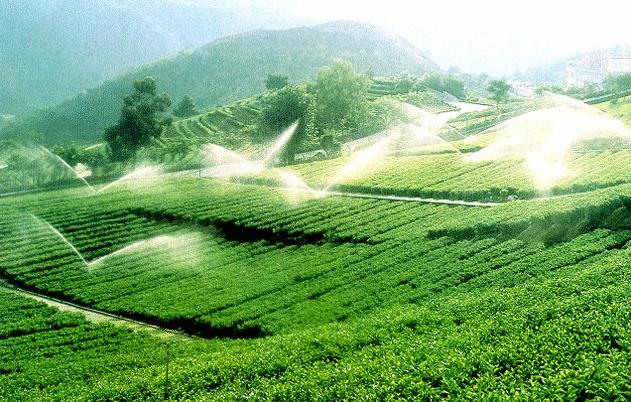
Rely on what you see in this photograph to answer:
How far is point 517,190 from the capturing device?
42.2 metres

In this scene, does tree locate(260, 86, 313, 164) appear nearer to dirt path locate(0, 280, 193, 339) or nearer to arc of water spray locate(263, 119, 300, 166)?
arc of water spray locate(263, 119, 300, 166)

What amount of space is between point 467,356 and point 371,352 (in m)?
3.51

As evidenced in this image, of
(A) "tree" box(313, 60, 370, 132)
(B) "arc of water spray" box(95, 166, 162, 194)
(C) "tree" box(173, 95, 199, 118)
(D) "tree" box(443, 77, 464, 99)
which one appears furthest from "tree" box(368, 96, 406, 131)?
(C) "tree" box(173, 95, 199, 118)

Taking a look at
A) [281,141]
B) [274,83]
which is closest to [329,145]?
[281,141]

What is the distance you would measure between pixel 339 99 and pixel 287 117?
77.5ft

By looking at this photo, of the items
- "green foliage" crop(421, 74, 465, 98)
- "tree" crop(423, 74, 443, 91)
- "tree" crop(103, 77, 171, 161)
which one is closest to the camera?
"tree" crop(103, 77, 171, 161)

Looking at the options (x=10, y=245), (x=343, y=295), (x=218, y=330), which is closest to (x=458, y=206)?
(x=343, y=295)

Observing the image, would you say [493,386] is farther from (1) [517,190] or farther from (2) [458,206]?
(1) [517,190]

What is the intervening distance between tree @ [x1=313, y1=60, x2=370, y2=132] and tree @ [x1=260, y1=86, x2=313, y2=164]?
19493mm

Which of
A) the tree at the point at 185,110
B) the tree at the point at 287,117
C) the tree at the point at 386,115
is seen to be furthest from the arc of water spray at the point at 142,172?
the tree at the point at 185,110

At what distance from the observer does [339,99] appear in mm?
103812

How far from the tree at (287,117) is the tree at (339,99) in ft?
64.0

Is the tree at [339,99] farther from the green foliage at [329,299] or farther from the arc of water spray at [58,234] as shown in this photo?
the arc of water spray at [58,234]

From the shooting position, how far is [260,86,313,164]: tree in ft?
270
